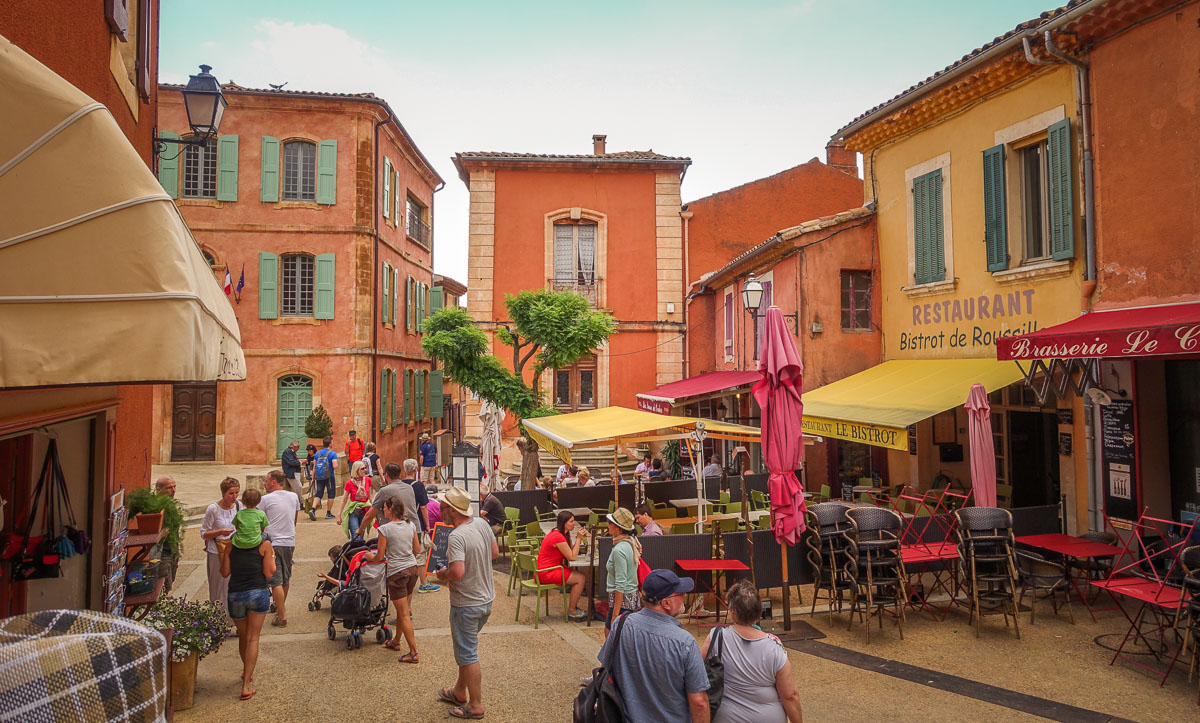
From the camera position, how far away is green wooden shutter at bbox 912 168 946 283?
38.9 feet

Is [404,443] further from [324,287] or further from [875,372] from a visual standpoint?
[875,372]

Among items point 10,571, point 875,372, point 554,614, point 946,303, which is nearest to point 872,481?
point 875,372

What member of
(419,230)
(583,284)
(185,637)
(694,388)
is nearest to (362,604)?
(185,637)

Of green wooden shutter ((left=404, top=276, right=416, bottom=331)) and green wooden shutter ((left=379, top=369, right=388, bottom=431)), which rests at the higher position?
green wooden shutter ((left=404, top=276, right=416, bottom=331))

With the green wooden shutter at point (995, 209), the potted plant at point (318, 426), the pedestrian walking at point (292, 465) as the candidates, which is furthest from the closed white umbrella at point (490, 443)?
the green wooden shutter at point (995, 209)

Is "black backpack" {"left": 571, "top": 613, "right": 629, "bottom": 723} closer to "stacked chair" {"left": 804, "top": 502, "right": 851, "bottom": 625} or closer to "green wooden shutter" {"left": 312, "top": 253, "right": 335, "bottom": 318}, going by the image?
"stacked chair" {"left": 804, "top": 502, "right": 851, "bottom": 625}

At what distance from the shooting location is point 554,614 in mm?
8391

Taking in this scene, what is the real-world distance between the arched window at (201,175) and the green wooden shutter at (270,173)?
4.26 feet

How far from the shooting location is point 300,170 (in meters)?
21.1

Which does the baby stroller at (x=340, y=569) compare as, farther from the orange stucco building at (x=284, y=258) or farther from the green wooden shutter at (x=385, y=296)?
the green wooden shutter at (x=385, y=296)

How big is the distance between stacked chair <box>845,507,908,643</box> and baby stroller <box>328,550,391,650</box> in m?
4.49

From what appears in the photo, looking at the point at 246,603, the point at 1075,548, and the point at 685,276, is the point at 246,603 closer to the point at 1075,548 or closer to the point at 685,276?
the point at 1075,548

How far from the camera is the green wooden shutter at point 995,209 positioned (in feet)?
34.2

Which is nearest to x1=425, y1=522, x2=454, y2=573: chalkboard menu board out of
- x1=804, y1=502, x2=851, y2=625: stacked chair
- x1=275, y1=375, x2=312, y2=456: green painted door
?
x1=804, y1=502, x2=851, y2=625: stacked chair
